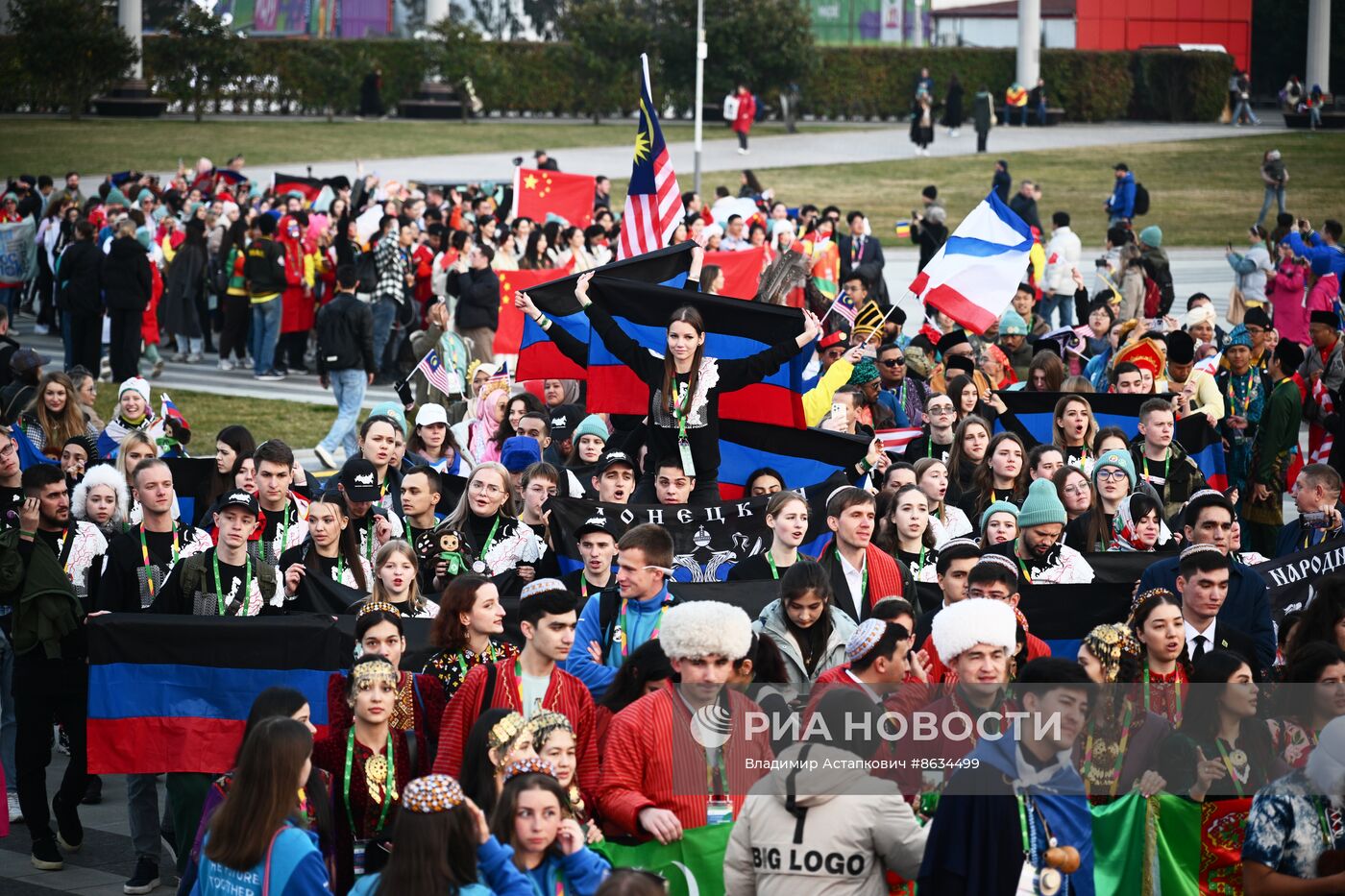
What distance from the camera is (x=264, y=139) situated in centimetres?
5078

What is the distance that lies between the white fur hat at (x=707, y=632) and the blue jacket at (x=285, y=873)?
1.55m

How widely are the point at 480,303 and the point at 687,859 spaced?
14.6 metres

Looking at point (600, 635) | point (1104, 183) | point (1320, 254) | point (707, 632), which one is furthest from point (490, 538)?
point (1104, 183)

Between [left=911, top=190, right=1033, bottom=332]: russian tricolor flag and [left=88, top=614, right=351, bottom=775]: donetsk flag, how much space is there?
7534 mm

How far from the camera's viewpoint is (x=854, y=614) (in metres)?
8.55

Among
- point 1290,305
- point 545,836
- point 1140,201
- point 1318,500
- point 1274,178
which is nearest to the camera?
point 545,836

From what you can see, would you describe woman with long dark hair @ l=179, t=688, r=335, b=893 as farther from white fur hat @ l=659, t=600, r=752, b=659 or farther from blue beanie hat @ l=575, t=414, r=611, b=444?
blue beanie hat @ l=575, t=414, r=611, b=444

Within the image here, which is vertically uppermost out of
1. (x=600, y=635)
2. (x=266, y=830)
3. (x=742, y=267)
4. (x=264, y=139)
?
(x=264, y=139)

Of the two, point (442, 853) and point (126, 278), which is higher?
point (126, 278)

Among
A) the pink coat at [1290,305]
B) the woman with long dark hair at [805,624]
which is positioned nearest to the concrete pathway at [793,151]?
the pink coat at [1290,305]

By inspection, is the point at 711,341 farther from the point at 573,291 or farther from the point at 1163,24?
the point at 1163,24

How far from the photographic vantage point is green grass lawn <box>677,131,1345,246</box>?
4222 centimetres

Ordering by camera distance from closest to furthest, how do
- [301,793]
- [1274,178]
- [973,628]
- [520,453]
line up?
[301,793], [973,628], [520,453], [1274,178]

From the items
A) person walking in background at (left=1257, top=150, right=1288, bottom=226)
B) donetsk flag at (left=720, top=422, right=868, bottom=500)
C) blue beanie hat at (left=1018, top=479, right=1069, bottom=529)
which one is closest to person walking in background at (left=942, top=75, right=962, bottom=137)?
person walking in background at (left=1257, top=150, right=1288, bottom=226)
